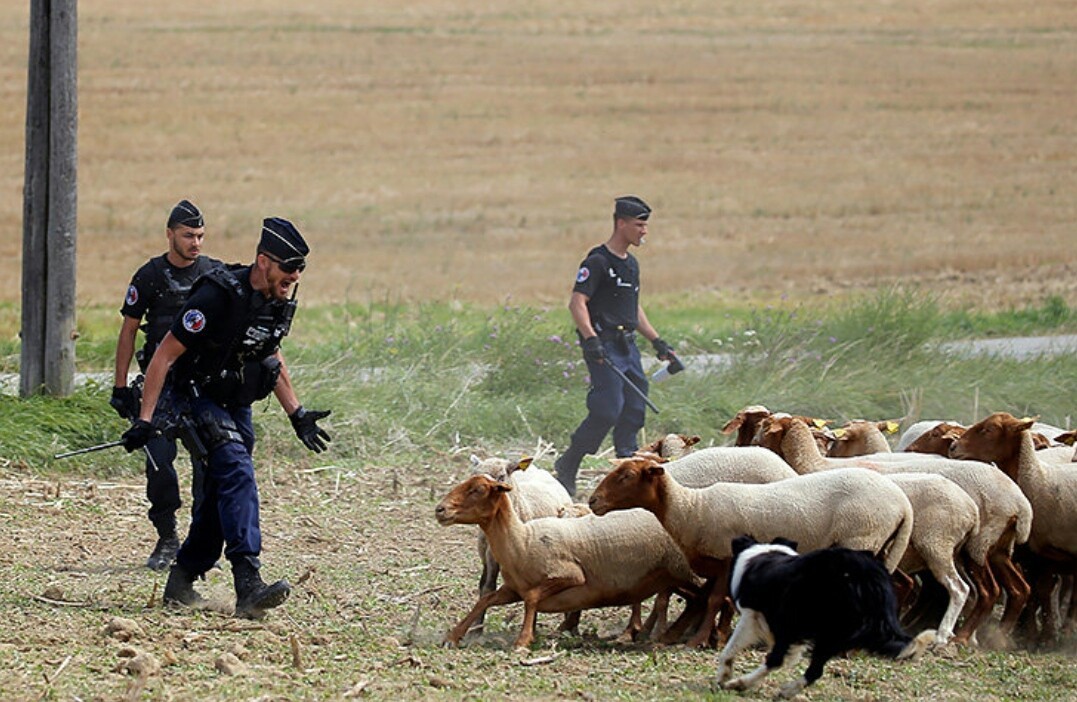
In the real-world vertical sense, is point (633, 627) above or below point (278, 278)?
below

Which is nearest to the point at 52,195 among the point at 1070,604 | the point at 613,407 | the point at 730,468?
the point at 613,407

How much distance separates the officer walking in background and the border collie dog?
5.39m

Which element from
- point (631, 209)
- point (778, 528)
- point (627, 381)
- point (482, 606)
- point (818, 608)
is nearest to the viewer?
point (818, 608)

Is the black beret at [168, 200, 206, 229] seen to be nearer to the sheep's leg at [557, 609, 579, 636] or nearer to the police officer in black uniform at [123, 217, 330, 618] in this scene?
the police officer in black uniform at [123, 217, 330, 618]

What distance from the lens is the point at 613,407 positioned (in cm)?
1256

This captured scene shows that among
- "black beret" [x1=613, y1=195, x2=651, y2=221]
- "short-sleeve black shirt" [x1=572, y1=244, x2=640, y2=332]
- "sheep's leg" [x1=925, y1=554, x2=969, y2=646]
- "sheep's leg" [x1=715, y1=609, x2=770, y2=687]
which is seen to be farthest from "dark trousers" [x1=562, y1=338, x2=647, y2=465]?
"sheep's leg" [x1=715, y1=609, x2=770, y2=687]

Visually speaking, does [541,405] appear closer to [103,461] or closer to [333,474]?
[333,474]

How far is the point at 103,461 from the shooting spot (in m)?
12.5

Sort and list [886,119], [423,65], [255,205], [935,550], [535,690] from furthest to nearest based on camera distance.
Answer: [423,65]
[886,119]
[255,205]
[935,550]
[535,690]

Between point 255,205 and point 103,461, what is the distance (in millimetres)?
15091

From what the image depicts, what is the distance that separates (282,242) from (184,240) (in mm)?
1933

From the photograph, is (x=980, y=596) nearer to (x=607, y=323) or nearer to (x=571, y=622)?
(x=571, y=622)

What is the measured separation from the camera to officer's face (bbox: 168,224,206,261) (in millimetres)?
9852

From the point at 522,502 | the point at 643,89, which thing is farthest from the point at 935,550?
the point at 643,89
